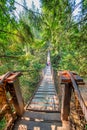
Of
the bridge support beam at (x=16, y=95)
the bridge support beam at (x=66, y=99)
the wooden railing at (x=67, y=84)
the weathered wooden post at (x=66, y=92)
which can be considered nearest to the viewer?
the wooden railing at (x=67, y=84)

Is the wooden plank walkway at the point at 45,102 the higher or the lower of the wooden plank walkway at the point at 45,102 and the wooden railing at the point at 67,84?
the lower

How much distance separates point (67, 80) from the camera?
161 cm

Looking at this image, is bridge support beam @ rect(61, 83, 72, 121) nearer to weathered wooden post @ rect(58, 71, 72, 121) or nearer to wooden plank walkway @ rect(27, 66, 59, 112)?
weathered wooden post @ rect(58, 71, 72, 121)

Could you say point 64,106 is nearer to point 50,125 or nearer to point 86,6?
point 50,125

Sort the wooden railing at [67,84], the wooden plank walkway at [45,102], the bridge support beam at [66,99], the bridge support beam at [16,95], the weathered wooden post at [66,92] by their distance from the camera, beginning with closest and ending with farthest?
the wooden railing at [67,84], the weathered wooden post at [66,92], the bridge support beam at [66,99], the bridge support beam at [16,95], the wooden plank walkway at [45,102]

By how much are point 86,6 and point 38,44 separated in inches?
63.2

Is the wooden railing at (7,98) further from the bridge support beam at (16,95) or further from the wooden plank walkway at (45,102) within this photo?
the wooden plank walkway at (45,102)

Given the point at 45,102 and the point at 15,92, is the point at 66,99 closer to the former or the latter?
the point at 15,92

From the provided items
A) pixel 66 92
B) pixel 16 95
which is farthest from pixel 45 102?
pixel 66 92

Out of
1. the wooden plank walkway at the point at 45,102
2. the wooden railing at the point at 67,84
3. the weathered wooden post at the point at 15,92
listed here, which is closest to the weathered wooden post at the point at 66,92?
the wooden railing at the point at 67,84

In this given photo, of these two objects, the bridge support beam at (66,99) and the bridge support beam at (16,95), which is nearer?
the bridge support beam at (66,99)

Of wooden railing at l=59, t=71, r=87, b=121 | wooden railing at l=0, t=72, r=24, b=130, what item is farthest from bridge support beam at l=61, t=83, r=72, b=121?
wooden railing at l=0, t=72, r=24, b=130

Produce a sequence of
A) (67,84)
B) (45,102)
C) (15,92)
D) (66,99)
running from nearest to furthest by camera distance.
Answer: (67,84) < (66,99) < (15,92) < (45,102)

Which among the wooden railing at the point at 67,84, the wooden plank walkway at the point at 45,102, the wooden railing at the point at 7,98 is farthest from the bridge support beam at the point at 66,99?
the wooden railing at the point at 7,98
